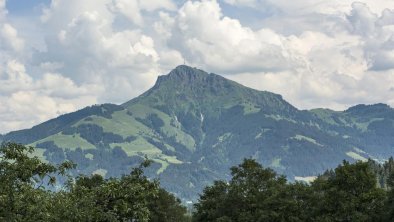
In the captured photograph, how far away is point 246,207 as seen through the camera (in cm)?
8419

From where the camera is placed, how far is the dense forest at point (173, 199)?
2853cm

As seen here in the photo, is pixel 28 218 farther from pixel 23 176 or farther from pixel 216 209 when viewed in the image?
pixel 216 209

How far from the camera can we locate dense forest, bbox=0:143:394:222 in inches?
1123

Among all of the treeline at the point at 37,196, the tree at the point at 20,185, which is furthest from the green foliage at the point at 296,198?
the tree at the point at 20,185

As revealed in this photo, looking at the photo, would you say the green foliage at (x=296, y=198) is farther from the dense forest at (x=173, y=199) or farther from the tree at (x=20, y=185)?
the tree at (x=20, y=185)

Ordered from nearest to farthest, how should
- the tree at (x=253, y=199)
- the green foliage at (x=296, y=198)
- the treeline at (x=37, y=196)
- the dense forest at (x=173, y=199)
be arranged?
the treeline at (x=37, y=196)
the dense forest at (x=173, y=199)
the green foliage at (x=296, y=198)
the tree at (x=253, y=199)

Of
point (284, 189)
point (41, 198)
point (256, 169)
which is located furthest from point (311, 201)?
point (41, 198)

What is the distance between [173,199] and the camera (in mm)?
115375

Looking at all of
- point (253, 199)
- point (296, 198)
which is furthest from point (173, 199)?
point (296, 198)

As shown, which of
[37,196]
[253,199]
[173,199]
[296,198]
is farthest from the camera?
[173,199]

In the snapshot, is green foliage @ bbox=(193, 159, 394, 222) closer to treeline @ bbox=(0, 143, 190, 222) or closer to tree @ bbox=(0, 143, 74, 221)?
treeline @ bbox=(0, 143, 190, 222)

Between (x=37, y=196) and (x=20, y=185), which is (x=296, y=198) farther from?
(x=20, y=185)

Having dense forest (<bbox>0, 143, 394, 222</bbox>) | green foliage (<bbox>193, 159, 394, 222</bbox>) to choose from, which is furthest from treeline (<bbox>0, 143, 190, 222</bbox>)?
green foliage (<bbox>193, 159, 394, 222</bbox>)

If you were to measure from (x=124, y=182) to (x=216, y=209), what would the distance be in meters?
55.7
